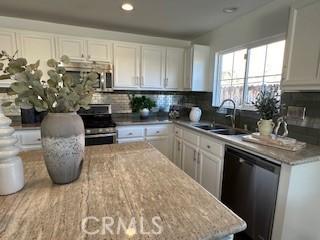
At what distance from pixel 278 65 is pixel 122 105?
2431 mm

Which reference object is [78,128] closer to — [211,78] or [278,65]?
[278,65]

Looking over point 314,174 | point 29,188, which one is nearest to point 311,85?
point 314,174

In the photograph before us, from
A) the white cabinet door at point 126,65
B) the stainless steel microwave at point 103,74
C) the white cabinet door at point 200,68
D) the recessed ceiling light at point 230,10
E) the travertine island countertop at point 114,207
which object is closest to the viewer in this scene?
the travertine island countertop at point 114,207

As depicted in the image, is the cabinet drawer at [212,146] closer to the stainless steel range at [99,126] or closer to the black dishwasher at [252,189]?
the black dishwasher at [252,189]

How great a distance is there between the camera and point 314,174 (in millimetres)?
1502

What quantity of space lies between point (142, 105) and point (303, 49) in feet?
7.67

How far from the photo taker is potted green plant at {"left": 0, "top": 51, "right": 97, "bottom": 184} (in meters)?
0.80

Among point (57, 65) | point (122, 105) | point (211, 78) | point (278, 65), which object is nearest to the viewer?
point (57, 65)

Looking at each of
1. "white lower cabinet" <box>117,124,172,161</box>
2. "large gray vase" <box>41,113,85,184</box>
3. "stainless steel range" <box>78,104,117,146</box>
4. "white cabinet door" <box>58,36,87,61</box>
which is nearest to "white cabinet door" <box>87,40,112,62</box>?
"white cabinet door" <box>58,36,87,61</box>

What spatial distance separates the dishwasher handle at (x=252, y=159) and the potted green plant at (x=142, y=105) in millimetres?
1716

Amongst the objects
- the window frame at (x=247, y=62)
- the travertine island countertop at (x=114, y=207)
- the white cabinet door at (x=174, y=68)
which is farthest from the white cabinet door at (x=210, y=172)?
the white cabinet door at (x=174, y=68)

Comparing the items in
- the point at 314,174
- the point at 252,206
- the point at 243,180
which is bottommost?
the point at 252,206

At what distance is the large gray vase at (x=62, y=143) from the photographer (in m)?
0.87

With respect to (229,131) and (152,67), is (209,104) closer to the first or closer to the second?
(229,131)
